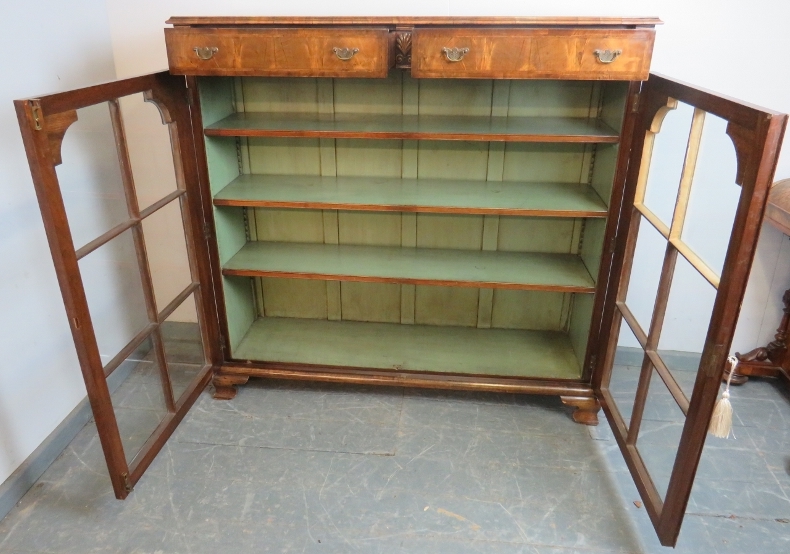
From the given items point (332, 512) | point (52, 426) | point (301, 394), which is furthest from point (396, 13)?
point (52, 426)

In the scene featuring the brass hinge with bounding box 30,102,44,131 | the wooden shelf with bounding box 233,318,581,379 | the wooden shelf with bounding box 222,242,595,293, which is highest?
the brass hinge with bounding box 30,102,44,131

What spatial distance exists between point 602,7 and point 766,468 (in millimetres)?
1729

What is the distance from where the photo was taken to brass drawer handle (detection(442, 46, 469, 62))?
1657 millimetres

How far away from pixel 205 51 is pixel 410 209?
0.82 m

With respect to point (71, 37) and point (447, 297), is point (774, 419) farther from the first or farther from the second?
point (71, 37)

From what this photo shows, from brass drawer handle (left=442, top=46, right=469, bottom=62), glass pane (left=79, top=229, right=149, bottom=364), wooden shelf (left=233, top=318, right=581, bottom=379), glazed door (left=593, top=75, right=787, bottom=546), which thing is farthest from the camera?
wooden shelf (left=233, top=318, right=581, bottom=379)

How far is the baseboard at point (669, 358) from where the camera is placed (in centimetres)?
146

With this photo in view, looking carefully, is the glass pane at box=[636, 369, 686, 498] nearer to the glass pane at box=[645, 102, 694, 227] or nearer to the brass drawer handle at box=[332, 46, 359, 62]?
the glass pane at box=[645, 102, 694, 227]

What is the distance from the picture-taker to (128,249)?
182cm

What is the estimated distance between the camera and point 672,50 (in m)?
2.05

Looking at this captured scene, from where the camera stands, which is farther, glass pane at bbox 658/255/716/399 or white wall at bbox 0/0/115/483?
white wall at bbox 0/0/115/483

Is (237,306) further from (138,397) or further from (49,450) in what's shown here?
(49,450)

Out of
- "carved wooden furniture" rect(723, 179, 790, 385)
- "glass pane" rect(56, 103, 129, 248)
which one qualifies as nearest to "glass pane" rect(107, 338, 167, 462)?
"glass pane" rect(56, 103, 129, 248)

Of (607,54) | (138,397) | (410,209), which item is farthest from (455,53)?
(138,397)
